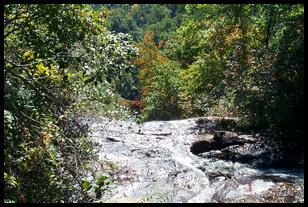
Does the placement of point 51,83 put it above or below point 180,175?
above

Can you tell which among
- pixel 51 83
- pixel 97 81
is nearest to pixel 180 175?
pixel 97 81

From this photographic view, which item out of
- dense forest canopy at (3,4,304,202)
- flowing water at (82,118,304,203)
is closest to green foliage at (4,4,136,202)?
dense forest canopy at (3,4,304,202)

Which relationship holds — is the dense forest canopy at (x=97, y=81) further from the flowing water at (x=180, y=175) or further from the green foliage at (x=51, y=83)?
the flowing water at (x=180, y=175)

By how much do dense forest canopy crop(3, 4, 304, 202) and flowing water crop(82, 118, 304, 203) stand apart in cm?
71

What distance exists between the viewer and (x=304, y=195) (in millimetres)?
4754

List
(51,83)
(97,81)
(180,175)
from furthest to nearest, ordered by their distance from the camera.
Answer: (180,175), (97,81), (51,83)

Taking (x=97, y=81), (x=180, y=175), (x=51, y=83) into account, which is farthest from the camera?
(x=180, y=175)

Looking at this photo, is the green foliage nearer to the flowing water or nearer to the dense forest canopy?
the dense forest canopy

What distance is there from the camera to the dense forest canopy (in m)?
3.07

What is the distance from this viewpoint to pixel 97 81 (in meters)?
4.29

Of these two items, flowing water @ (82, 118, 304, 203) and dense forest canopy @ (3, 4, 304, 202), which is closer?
dense forest canopy @ (3, 4, 304, 202)

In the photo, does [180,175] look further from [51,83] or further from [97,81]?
[51,83]

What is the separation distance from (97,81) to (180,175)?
3275 mm
